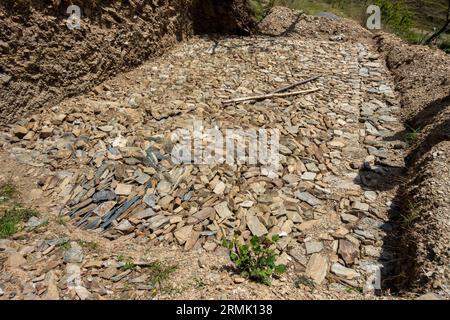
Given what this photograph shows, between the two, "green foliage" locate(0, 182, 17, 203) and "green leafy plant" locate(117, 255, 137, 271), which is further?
"green foliage" locate(0, 182, 17, 203)

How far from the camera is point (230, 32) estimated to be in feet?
32.3

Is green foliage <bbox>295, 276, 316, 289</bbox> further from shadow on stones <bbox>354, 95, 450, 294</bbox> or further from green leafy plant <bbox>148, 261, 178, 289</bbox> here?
green leafy plant <bbox>148, 261, 178, 289</bbox>

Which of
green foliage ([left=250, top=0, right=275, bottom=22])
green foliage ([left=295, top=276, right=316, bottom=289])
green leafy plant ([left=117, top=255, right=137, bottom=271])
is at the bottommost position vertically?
green foliage ([left=295, top=276, right=316, bottom=289])

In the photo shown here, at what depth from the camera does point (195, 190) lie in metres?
4.62

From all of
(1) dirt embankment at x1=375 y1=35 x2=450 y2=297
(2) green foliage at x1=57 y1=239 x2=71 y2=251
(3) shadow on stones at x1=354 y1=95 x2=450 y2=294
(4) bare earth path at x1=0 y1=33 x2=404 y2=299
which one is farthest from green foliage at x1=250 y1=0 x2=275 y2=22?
(2) green foliage at x1=57 y1=239 x2=71 y2=251

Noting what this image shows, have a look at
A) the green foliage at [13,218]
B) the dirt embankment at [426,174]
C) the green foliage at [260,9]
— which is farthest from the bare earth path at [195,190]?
the green foliage at [260,9]

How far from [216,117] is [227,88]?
135 centimetres

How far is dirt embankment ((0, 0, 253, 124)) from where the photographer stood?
5.25 meters

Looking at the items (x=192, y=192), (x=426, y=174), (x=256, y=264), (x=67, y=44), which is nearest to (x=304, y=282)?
(x=256, y=264)

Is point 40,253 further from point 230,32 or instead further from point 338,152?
point 230,32

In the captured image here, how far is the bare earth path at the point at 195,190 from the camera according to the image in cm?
349

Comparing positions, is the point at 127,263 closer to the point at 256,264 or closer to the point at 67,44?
the point at 256,264

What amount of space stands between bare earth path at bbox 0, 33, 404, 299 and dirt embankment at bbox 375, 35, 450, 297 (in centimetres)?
27

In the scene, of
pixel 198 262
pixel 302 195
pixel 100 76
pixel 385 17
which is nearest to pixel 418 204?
pixel 302 195
